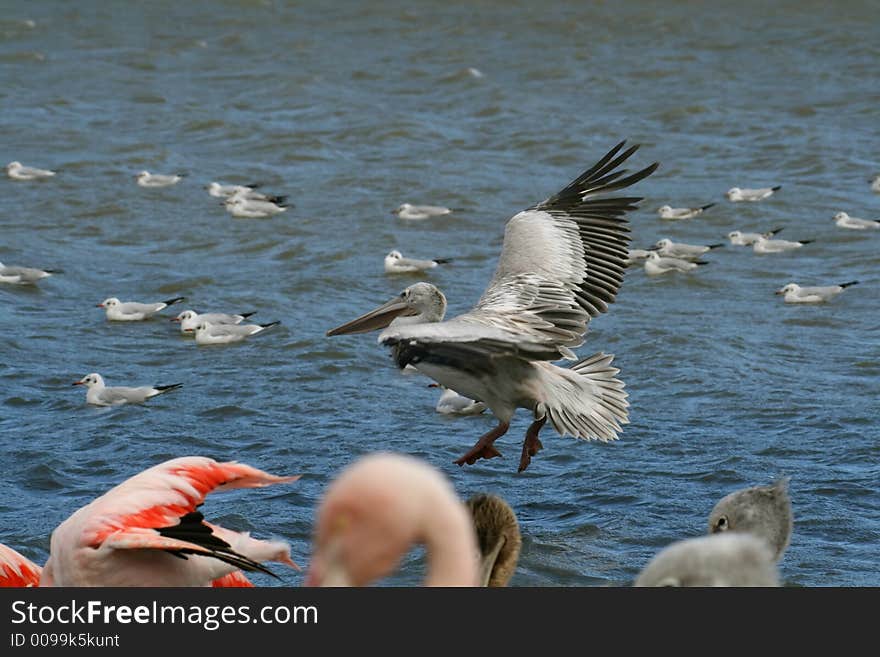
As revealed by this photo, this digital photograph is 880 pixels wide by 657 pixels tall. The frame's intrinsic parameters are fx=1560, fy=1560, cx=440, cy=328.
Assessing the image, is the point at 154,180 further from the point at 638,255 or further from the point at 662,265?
the point at 662,265

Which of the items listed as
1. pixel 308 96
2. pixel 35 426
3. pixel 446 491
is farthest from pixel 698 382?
pixel 308 96

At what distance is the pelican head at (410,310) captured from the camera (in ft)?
26.0

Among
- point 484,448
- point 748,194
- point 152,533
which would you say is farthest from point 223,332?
point 152,533

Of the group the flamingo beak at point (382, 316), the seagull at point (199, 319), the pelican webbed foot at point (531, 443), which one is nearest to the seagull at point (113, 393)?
the seagull at point (199, 319)

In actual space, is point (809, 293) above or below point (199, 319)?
above

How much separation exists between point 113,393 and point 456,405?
2.17 meters

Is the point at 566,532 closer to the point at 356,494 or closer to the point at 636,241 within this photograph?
the point at 356,494

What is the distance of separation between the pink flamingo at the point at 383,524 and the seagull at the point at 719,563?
53cm

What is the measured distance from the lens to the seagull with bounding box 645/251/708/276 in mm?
13945

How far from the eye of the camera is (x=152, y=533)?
439 centimetres

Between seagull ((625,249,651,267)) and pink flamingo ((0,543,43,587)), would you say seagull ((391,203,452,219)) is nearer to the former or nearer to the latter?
seagull ((625,249,651,267))

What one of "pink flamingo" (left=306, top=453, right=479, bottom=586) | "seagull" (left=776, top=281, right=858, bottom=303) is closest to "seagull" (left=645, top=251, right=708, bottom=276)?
"seagull" (left=776, top=281, right=858, bottom=303)

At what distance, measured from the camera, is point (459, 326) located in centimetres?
579

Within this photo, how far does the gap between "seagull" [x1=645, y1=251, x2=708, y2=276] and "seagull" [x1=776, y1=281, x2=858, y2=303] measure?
1086mm
